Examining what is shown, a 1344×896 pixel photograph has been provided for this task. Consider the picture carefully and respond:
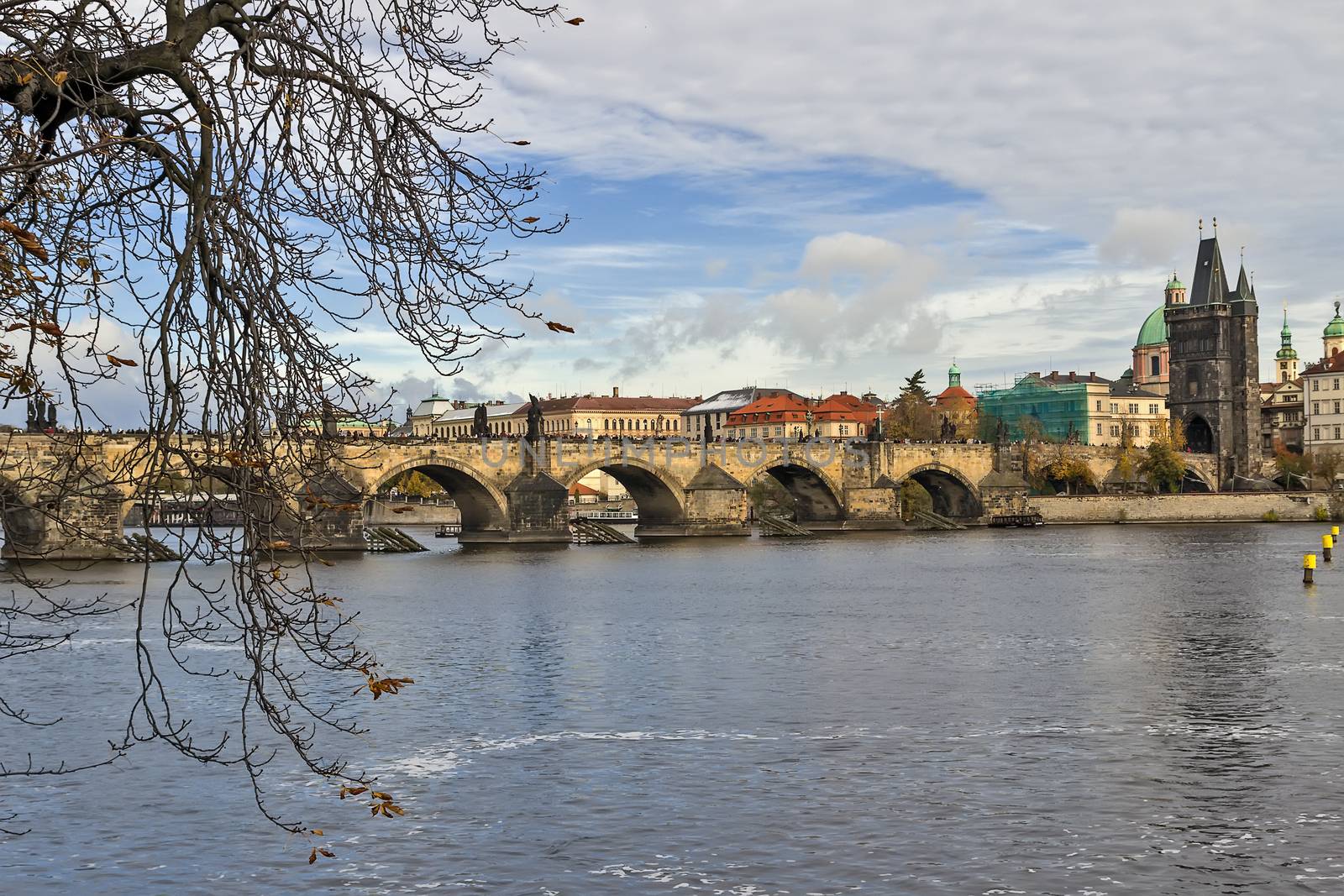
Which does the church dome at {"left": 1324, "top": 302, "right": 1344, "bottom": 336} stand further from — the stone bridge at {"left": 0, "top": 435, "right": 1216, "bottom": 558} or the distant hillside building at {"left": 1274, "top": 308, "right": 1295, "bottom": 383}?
the stone bridge at {"left": 0, "top": 435, "right": 1216, "bottom": 558}

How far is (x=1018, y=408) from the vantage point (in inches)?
4210

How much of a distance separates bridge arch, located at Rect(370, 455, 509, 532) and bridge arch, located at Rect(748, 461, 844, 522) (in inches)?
513

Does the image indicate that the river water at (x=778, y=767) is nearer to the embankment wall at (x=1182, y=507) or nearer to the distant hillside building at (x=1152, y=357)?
the embankment wall at (x=1182, y=507)

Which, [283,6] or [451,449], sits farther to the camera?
[451,449]

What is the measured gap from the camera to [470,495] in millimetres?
53719

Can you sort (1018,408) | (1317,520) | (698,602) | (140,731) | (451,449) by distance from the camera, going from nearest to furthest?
1. (140,731)
2. (698,602)
3. (451,449)
4. (1317,520)
5. (1018,408)

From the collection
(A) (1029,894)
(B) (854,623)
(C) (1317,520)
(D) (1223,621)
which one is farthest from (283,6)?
(C) (1317,520)

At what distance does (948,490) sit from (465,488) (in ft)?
88.6

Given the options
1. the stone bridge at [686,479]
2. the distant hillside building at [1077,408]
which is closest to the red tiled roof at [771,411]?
the distant hillside building at [1077,408]

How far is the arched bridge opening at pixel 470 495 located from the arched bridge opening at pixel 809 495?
13538mm

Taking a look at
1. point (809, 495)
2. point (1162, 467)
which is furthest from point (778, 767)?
point (1162, 467)

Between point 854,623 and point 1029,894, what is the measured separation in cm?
1567

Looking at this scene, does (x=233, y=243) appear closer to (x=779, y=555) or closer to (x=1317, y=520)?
(x=779, y=555)

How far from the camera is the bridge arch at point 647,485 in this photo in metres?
55.2
